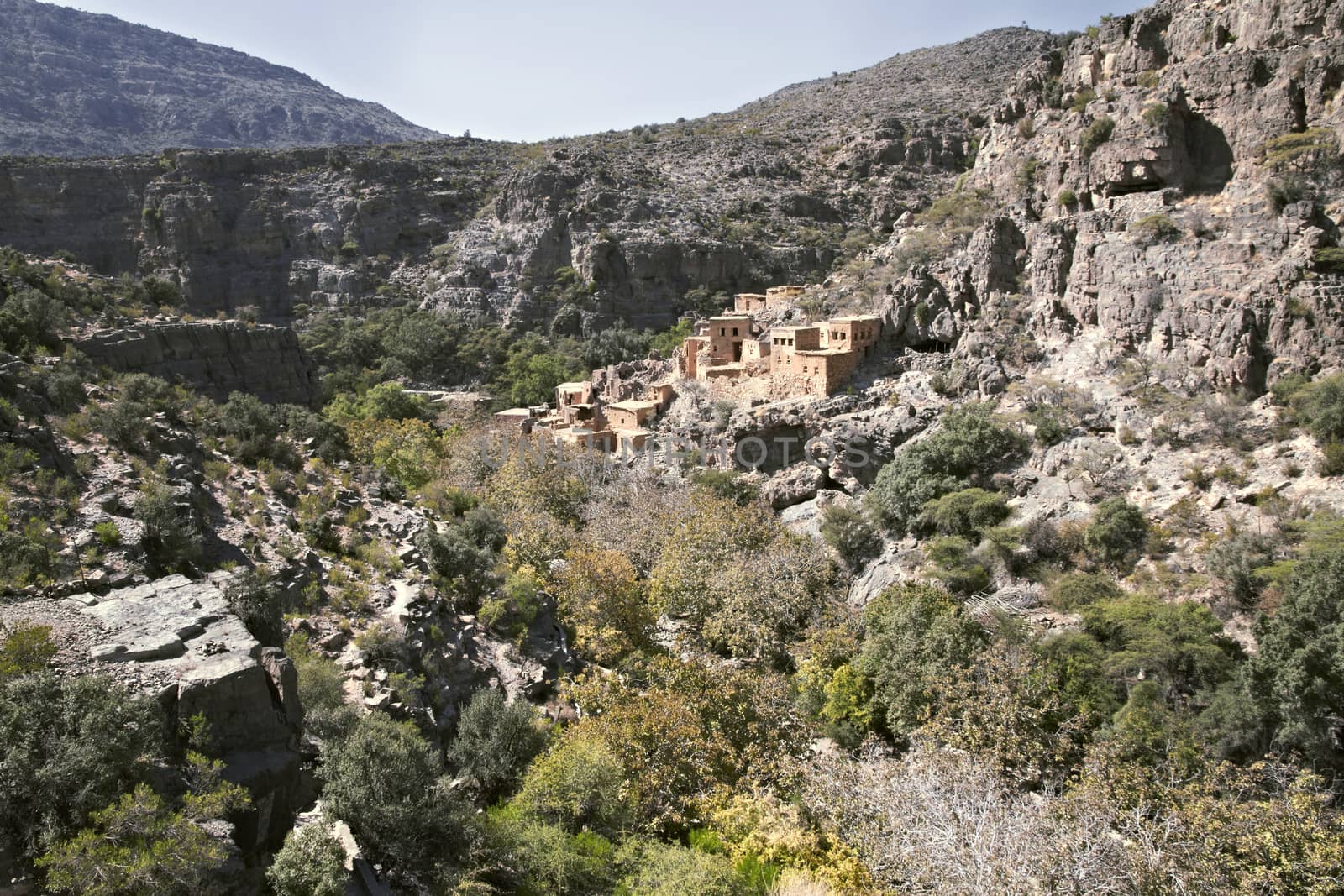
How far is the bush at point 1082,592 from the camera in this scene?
1969cm

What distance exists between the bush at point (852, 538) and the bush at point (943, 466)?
2.53ft

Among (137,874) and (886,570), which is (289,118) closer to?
(886,570)

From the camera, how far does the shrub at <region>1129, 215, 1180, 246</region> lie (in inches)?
1084

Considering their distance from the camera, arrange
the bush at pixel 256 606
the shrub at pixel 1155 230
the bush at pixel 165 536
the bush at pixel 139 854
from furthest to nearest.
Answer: the shrub at pixel 1155 230
the bush at pixel 165 536
the bush at pixel 256 606
the bush at pixel 139 854

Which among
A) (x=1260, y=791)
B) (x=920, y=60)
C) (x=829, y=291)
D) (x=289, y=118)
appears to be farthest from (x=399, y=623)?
(x=289, y=118)

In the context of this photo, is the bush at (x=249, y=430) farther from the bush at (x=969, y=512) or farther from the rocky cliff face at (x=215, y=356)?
the bush at (x=969, y=512)

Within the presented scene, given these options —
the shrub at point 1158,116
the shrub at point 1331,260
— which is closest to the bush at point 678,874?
the shrub at point 1331,260

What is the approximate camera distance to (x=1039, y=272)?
31.6 m

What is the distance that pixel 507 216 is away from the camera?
67.1 metres

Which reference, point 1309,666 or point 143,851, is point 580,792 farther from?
point 1309,666

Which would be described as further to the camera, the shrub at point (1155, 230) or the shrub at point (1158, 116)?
the shrub at point (1158, 116)

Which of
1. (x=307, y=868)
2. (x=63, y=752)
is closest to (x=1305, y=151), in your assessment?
(x=307, y=868)

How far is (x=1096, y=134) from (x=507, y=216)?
1886 inches

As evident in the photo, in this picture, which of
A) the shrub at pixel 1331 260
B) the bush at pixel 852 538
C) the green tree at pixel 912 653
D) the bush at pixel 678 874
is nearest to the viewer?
the bush at pixel 678 874
